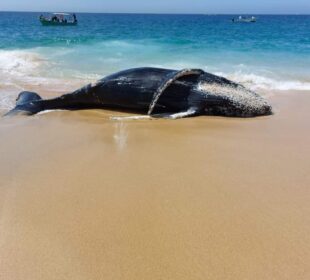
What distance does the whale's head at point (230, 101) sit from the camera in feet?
19.7

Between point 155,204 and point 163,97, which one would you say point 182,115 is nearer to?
point 163,97

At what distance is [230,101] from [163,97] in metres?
0.99

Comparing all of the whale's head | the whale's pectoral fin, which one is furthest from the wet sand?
the whale's head

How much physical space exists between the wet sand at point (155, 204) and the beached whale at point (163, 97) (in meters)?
1.00

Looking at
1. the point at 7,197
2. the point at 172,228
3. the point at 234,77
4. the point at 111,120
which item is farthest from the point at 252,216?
the point at 234,77

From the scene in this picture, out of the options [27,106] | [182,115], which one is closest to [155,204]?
[182,115]

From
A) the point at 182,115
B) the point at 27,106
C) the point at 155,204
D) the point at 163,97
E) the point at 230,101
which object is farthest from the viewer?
the point at 27,106

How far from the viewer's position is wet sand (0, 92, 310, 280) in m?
2.38

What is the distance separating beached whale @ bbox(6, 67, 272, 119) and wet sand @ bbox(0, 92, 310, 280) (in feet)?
3.28

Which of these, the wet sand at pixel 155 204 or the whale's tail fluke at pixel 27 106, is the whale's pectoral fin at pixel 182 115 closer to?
the wet sand at pixel 155 204

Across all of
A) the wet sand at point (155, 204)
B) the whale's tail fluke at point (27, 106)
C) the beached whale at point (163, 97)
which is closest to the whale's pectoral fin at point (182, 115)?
the beached whale at point (163, 97)

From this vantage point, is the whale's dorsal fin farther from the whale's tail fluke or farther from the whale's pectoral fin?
the whale's tail fluke

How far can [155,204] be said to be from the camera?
10.1 ft

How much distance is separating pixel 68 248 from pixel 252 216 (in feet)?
4.16
